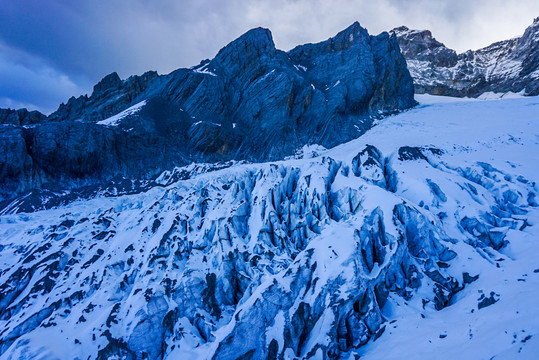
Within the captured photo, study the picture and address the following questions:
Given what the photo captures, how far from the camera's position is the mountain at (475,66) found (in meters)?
88.7

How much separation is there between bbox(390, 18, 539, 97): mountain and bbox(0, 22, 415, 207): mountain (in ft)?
108

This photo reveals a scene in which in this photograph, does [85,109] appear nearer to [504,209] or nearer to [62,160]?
[62,160]

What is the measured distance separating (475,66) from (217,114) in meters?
105

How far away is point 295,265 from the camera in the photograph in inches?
904

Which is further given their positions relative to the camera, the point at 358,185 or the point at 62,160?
the point at 62,160

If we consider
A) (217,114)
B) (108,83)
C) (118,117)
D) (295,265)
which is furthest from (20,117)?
(295,265)

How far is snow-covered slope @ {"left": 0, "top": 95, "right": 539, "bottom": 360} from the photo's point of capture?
19109 millimetres

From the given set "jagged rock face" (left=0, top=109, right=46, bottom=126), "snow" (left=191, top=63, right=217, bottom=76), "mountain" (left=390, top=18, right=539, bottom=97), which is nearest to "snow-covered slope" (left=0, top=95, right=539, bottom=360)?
"snow" (left=191, top=63, right=217, bottom=76)

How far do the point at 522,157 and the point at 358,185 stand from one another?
25379 mm

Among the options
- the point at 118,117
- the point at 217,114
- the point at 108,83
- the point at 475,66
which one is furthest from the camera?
the point at 475,66

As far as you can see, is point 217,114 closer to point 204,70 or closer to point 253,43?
point 204,70

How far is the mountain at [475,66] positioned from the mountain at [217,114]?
108 ft

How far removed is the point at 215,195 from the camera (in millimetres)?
34625

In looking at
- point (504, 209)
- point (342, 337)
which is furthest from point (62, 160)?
point (504, 209)
